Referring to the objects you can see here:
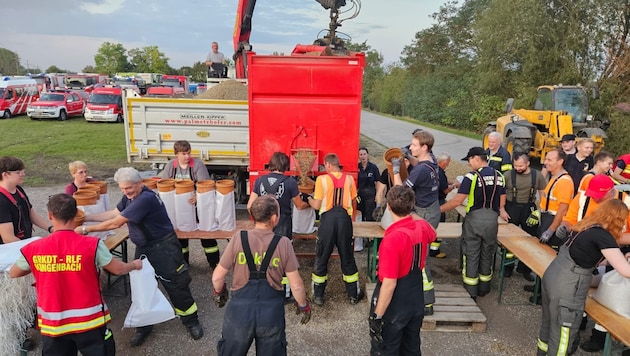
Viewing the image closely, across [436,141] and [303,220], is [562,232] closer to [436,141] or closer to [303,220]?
[303,220]

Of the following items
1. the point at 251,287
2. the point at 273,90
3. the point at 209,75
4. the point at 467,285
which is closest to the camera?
the point at 251,287

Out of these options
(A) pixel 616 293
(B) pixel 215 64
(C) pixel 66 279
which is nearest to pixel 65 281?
(C) pixel 66 279

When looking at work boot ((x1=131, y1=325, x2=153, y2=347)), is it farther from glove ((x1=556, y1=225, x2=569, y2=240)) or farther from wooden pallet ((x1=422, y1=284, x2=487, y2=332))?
glove ((x1=556, y1=225, x2=569, y2=240))

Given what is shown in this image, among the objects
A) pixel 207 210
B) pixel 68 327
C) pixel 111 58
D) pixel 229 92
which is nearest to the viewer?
pixel 68 327

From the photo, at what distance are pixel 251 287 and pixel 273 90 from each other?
10.5 ft

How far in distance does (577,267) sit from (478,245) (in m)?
1.49

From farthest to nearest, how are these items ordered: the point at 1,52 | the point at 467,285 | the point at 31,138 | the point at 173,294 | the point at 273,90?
the point at 1,52
the point at 31,138
the point at 273,90
the point at 467,285
the point at 173,294

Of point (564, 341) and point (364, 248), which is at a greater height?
point (564, 341)

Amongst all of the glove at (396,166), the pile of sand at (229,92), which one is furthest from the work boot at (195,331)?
the pile of sand at (229,92)

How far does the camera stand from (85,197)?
4297 mm

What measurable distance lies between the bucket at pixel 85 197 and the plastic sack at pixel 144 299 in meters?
1.09

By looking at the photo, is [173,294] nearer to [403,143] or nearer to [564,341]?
[564,341]

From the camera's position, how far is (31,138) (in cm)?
1563

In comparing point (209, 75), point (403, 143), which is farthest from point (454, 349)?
point (403, 143)
